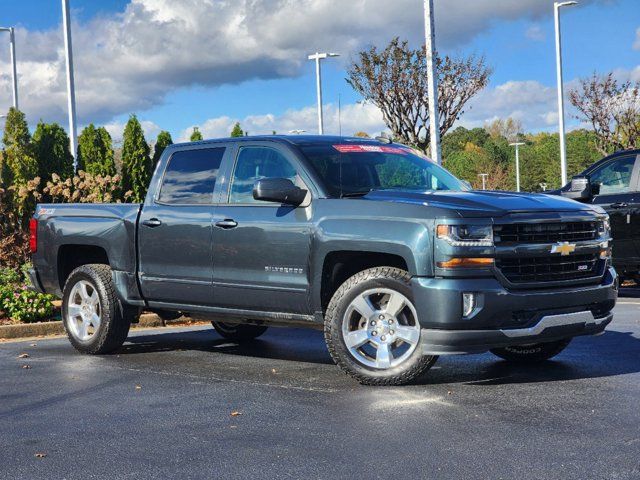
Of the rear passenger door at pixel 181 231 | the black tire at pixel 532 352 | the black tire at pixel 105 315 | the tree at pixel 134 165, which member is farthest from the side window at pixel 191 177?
the tree at pixel 134 165

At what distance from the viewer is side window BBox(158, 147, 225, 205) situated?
26.1 feet

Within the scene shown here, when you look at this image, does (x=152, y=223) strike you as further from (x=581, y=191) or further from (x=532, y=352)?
(x=581, y=191)

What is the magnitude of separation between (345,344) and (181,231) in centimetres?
203

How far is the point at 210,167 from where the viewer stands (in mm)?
8000

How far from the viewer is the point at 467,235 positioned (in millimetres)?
6211

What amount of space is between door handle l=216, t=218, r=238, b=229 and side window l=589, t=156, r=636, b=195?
735cm

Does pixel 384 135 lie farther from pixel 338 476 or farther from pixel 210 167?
pixel 338 476

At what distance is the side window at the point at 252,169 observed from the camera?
7.47m

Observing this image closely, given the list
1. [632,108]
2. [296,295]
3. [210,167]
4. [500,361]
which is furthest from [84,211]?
[632,108]

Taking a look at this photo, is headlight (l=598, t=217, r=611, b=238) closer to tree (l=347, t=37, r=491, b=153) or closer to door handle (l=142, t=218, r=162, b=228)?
door handle (l=142, t=218, r=162, b=228)

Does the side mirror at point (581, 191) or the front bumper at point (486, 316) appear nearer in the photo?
the front bumper at point (486, 316)

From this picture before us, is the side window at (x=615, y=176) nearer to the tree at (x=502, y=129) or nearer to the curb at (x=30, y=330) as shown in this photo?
the curb at (x=30, y=330)

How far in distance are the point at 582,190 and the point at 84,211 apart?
15.5ft

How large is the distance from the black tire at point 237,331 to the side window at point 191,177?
6.33 ft
